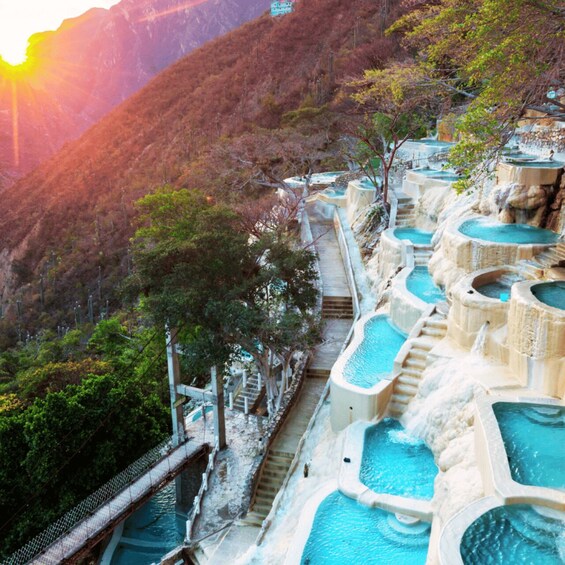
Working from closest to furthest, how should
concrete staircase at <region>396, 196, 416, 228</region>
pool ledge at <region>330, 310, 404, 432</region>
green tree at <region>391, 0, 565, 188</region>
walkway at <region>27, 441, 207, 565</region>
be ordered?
green tree at <region>391, 0, 565, 188</region>, pool ledge at <region>330, 310, 404, 432</region>, walkway at <region>27, 441, 207, 565</region>, concrete staircase at <region>396, 196, 416, 228</region>

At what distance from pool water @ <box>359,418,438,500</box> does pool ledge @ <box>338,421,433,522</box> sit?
0.55 feet

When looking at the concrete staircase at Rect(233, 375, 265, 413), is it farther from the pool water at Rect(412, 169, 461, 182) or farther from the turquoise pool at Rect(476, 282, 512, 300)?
the pool water at Rect(412, 169, 461, 182)

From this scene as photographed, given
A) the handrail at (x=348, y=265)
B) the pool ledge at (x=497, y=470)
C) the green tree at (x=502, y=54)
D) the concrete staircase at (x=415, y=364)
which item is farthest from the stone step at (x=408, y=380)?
the handrail at (x=348, y=265)

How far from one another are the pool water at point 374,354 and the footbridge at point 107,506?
5.99m

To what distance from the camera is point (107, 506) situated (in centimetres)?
1318

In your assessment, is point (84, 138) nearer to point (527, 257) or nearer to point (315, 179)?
point (315, 179)

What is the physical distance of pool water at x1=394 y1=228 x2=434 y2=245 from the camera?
19.2 metres

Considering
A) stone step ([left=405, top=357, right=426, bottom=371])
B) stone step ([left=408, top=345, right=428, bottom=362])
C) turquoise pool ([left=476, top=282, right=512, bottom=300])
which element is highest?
turquoise pool ([left=476, top=282, right=512, bottom=300])

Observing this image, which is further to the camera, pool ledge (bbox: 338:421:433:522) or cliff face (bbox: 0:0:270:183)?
cliff face (bbox: 0:0:270:183)

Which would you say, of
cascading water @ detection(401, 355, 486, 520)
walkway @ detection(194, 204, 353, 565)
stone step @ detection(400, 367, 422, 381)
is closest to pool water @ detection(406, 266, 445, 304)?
walkway @ detection(194, 204, 353, 565)

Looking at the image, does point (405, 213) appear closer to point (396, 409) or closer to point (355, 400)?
point (396, 409)

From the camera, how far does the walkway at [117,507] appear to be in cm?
1190

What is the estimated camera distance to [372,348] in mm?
13039

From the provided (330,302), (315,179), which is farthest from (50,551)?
(315,179)
